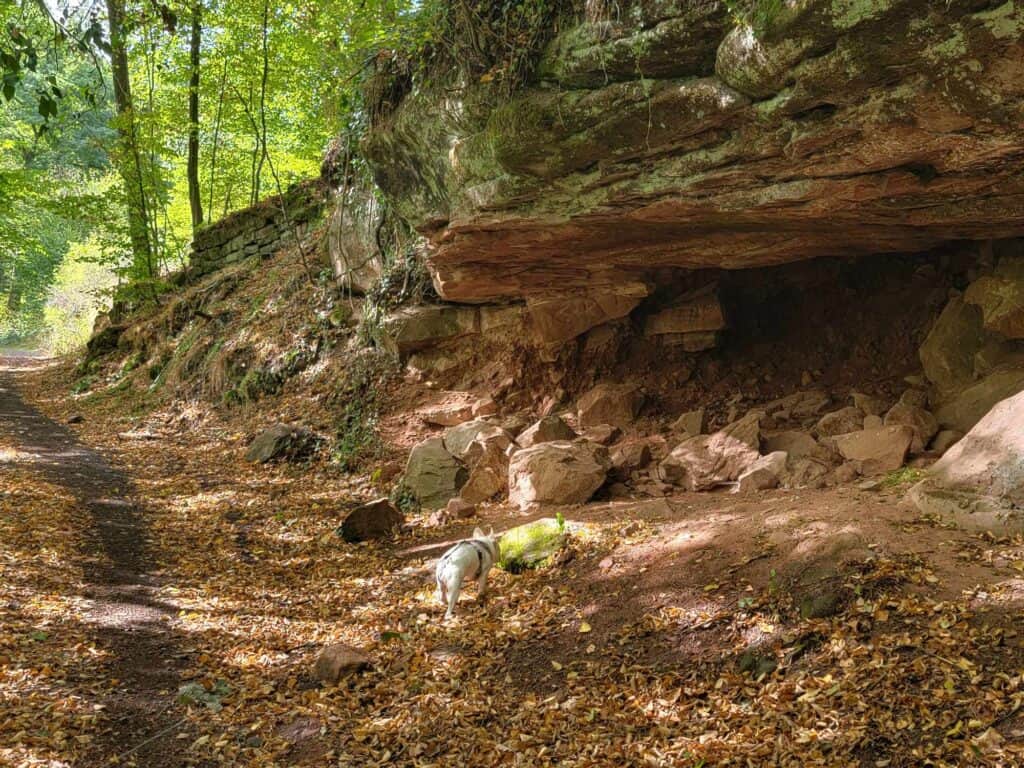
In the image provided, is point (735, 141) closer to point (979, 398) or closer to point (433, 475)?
point (979, 398)

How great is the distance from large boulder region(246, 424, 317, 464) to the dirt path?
161 centimetres

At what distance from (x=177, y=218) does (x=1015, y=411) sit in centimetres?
2101

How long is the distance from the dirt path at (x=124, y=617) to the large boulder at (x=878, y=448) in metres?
5.32

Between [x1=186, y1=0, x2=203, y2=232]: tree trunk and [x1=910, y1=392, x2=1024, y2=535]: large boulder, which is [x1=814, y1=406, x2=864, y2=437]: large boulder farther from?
[x1=186, y1=0, x2=203, y2=232]: tree trunk

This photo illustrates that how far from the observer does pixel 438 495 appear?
8336 mm

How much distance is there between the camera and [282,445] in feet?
34.6

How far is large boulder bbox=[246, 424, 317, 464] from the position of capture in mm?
10469

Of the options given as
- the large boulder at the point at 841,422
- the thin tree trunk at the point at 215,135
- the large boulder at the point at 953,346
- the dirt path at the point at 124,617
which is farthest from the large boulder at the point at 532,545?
the thin tree trunk at the point at 215,135

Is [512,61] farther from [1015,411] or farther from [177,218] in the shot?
[177,218]

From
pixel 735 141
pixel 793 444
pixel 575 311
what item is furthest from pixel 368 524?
pixel 735 141

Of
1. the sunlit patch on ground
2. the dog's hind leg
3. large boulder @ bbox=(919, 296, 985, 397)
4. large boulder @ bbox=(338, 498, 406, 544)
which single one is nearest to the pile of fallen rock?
large boulder @ bbox=(919, 296, 985, 397)

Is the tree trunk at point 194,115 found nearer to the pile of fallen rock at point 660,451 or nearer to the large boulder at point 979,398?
the pile of fallen rock at point 660,451

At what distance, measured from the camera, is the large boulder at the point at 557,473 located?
756cm

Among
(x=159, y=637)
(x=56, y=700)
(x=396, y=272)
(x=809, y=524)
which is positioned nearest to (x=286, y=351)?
(x=396, y=272)
